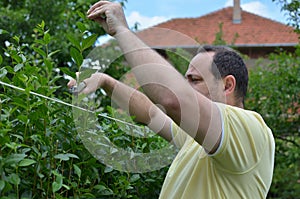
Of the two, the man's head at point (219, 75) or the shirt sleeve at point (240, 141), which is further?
the man's head at point (219, 75)

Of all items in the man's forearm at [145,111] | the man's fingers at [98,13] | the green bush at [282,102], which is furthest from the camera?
the green bush at [282,102]

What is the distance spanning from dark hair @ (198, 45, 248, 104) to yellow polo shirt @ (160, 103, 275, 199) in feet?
0.78

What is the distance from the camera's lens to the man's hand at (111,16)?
151cm

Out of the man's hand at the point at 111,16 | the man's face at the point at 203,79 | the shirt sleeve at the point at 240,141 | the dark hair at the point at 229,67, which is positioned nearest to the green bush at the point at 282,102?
the dark hair at the point at 229,67

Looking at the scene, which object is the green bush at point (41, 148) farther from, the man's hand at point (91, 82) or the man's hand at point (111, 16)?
the man's hand at point (111, 16)

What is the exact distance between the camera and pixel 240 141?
1.65 meters

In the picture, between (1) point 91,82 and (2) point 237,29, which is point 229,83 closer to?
(1) point 91,82

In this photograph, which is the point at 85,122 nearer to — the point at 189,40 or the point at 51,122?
the point at 51,122

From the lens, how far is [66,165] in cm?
183

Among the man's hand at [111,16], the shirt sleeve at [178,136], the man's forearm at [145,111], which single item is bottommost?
the shirt sleeve at [178,136]

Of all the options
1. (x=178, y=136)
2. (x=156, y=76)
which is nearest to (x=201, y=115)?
(x=156, y=76)

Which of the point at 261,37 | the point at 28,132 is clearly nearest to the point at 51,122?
the point at 28,132

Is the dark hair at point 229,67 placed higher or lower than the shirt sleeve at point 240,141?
higher

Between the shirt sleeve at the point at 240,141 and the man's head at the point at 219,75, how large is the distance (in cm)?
23
